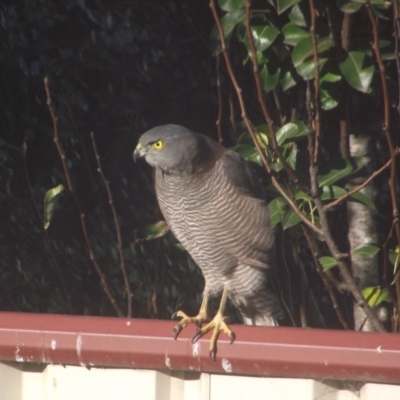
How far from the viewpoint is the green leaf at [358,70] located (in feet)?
8.05

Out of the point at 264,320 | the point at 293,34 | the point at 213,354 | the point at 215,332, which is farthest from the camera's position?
the point at 264,320

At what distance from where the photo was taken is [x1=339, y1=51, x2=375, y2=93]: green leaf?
8.05 ft

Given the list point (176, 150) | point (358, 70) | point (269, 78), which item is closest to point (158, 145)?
point (176, 150)

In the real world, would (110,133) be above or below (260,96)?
above

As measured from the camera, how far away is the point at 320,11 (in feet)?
8.80

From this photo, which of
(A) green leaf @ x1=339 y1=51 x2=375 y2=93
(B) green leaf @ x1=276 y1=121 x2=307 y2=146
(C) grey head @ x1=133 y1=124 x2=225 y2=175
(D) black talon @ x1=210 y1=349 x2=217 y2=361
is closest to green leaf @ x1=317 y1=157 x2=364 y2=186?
(B) green leaf @ x1=276 y1=121 x2=307 y2=146

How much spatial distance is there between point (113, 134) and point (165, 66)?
14.5 inches

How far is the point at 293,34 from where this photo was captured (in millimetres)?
2547

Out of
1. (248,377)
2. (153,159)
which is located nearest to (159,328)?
(248,377)

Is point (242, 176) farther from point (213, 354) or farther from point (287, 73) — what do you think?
point (213, 354)

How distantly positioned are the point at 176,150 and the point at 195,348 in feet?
4.04

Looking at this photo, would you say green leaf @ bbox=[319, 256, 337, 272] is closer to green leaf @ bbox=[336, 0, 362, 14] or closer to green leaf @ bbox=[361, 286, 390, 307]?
green leaf @ bbox=[361, 286, 390, 307]

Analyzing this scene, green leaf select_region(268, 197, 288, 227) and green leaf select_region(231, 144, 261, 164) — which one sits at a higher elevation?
green leaf select_region(231, 144, 261, 164)

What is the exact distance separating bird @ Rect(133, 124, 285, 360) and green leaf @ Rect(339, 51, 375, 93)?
0.74m
